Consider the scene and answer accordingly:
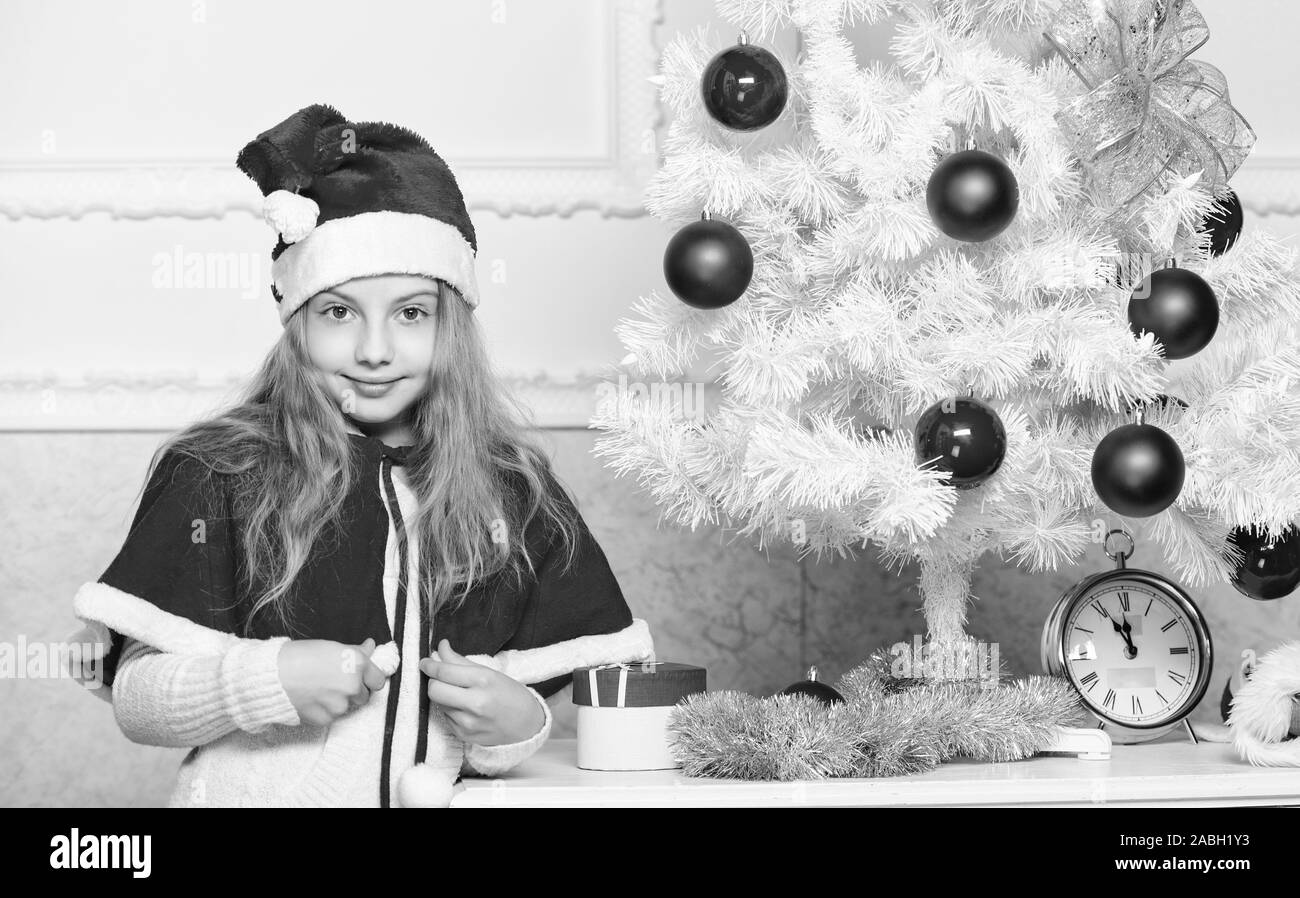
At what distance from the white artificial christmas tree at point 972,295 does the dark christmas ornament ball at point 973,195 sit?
5cm

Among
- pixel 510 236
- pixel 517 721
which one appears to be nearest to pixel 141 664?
pixel 517 721

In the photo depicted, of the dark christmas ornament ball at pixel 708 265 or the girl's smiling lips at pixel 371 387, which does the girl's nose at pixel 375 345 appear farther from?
the dark christmas ornament ball at pixel 708 265

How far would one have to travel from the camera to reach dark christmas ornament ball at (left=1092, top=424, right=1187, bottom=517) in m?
1.19

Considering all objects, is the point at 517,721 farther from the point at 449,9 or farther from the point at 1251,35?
the point at 1251,35

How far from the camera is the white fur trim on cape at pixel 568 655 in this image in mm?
1253

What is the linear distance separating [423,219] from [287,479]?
274 millimetres

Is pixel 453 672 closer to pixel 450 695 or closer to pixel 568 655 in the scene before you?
pixel 450 695

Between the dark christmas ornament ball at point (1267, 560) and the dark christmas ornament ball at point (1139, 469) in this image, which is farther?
the dark christmas ornament ball at point (1267, 560)

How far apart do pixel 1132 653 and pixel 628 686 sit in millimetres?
549

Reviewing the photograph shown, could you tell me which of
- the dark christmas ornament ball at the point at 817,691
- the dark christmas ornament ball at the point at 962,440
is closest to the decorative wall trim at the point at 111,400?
the dark christmas ornament ball at the point at 817,691

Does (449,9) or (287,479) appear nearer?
(287,479)

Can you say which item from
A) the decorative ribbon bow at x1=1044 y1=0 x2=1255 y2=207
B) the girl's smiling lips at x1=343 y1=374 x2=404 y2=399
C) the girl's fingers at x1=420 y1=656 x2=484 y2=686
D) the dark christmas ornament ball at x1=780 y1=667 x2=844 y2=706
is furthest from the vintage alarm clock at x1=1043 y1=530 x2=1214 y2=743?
the girl's smiling lips at x1=343 y1=374 x2=404 y2=399

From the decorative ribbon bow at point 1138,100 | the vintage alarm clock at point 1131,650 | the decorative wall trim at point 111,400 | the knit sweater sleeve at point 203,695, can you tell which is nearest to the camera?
the knit sweater sleeve at point 203,695
